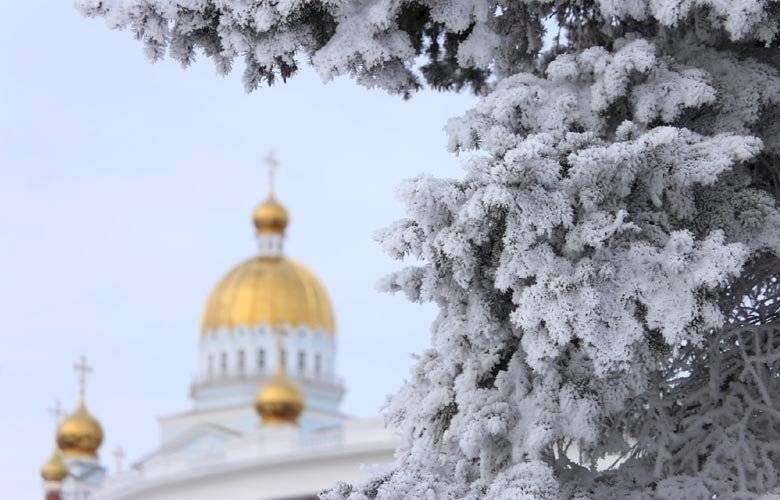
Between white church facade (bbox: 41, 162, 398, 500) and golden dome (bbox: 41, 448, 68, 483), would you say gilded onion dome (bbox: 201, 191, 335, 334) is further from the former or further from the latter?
golden dome (bbox: 41, 448, 68, 483)

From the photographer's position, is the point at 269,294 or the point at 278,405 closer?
the point at 278,405

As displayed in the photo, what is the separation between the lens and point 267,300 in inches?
2151

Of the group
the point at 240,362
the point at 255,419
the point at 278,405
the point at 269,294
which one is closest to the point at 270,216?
the point at 269,294

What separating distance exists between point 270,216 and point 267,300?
2796 mm

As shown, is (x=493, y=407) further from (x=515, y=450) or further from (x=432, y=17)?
(x=432, y=17)

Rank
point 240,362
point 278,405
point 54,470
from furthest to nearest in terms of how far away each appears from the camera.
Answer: point 240,362
point 54,470
point 278,405

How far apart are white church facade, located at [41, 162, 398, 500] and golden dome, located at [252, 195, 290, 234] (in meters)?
0.03

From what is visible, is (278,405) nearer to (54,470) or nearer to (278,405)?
(278,405)

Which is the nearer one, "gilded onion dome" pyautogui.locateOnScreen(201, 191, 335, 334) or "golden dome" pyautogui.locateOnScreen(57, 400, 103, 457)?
"golden dome" pyautogui.locateOnScreen(57, 400, 103, 457)

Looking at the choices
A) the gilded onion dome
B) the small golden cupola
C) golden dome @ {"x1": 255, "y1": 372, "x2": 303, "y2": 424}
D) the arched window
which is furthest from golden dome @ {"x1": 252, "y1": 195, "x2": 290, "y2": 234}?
golden dome @ {"x1": 255, "y1": 372, "x2": 303, "y2": 424}

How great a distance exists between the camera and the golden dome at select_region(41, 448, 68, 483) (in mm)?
49562

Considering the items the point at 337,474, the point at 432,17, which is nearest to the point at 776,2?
the point at 432,17

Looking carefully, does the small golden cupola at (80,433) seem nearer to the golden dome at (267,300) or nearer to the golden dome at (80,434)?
the golden dome at (80,434)

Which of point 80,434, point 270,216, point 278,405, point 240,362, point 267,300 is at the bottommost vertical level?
point 278,405
